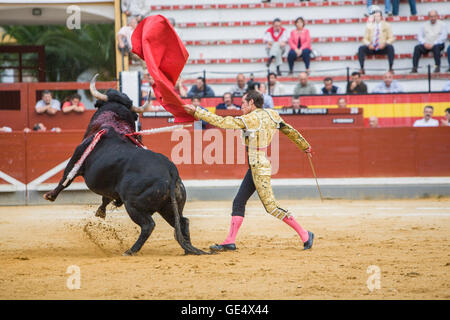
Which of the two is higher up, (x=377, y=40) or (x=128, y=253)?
(x=377, y=40)

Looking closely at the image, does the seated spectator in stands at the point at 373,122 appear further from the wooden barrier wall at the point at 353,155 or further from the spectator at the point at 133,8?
the spectator at the point at 133,8

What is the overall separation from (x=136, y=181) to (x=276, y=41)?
780 centimetres

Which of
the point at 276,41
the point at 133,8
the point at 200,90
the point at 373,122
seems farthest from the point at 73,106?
the point at 373,122

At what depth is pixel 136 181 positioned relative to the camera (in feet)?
18.0

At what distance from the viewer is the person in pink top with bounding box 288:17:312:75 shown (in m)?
12.6

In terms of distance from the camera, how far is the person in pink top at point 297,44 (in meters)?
12.6

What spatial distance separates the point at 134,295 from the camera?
409cm

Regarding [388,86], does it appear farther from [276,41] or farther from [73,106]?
[73,106]

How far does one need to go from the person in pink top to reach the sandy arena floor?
4.37m

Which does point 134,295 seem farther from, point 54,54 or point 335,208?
point 54,54

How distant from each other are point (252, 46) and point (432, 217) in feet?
21.3

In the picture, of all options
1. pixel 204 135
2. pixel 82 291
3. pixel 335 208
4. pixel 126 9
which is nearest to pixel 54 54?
pixel 126 9

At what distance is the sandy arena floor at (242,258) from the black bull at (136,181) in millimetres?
283

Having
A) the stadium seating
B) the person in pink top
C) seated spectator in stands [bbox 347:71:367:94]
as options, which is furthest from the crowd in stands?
seated spectator in stands [bbox 347:71:367:94]
